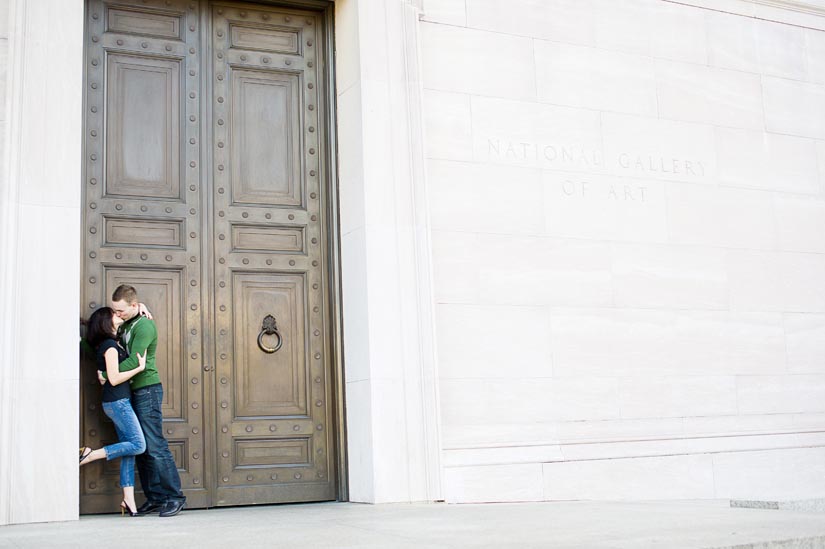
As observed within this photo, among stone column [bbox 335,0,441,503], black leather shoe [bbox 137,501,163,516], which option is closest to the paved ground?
black leather shoe [bbox 137,501,163,516]

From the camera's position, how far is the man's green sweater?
793 centimetres

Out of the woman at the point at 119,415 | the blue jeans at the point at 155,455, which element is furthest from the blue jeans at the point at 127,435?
the blue jeans at the point at 155,455

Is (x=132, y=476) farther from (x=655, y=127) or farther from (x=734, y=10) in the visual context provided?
(x=734, y=10)

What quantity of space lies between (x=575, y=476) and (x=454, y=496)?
4.05 feet

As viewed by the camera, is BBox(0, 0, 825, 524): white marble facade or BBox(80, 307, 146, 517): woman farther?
BBox(0, 0, 825, 524): white marble facade

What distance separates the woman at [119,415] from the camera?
782 centimetres

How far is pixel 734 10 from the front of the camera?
434 inches

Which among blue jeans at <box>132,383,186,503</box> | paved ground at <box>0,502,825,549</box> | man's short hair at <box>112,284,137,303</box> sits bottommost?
paved ground at <box>0,502,825,549</box>

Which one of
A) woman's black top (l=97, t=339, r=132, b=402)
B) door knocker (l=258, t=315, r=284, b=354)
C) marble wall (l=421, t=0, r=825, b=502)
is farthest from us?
marble wall (l=421, t=0, r=825, b=502)

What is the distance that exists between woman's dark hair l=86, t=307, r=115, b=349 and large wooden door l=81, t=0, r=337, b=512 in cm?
33

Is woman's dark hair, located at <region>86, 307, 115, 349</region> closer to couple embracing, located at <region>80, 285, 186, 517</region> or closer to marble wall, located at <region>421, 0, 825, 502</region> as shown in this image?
couple embracing, located at <region>80, 285, 186, 517</region>

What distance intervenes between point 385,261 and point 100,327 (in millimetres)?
2472

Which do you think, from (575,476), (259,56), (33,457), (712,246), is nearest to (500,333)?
(575,476)

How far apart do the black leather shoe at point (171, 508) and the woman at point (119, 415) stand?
0.25 metres
